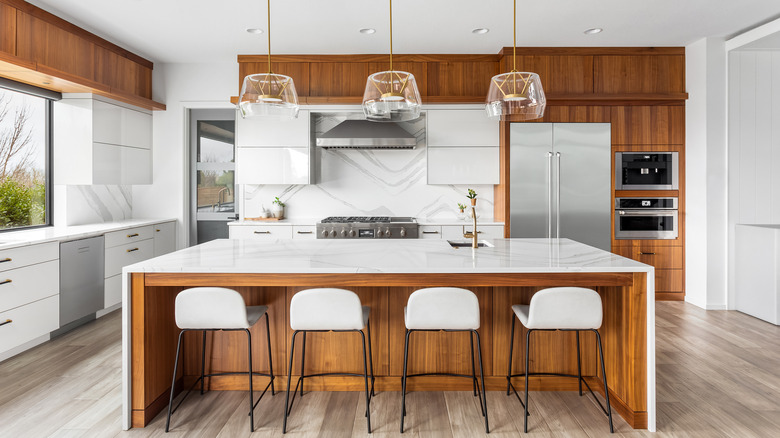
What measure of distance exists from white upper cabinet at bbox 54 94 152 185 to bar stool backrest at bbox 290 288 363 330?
333 cm

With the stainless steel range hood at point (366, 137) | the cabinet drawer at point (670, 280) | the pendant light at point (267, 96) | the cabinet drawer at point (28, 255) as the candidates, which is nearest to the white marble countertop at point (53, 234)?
the cabinet drawer at point (28, 255)

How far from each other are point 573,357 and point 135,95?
16.0 feet

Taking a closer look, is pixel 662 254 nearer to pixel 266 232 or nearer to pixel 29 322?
pixel 266 232

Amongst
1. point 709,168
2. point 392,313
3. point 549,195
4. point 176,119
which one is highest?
point 176,119

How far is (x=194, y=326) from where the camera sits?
7.35 ft

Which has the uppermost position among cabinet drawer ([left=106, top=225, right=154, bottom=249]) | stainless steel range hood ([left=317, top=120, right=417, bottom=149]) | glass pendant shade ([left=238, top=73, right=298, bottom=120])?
stainless steel range hood ([left=317, top=120, right=417, bottom=149])

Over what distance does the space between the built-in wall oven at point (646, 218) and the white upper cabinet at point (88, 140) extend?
5.36m

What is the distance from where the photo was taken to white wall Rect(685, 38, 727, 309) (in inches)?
175

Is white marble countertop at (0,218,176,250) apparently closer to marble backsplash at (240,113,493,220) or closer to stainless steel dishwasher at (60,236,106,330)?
stainless steel dishwasher at (60,236,106,330)

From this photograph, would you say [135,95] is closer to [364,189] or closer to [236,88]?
[236,88]

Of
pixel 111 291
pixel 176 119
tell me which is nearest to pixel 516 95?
pixel 111 291

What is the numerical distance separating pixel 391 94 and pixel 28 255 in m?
2.95

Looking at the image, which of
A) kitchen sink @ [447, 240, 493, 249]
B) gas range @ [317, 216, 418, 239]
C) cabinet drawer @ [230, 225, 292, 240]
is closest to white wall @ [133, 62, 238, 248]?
cabinet drawer @ [230, 225, 292, 240]

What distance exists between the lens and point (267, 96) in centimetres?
252
